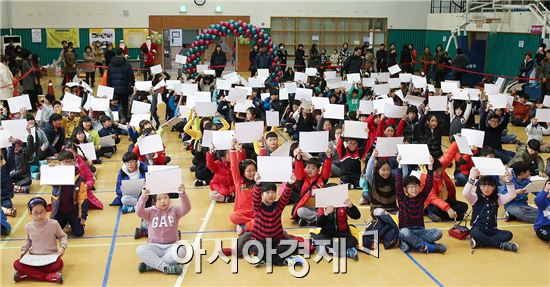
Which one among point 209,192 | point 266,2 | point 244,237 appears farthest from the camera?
point 266,2

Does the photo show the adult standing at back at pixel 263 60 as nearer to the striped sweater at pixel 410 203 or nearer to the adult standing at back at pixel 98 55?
the adult standing at back at pixel 98 55

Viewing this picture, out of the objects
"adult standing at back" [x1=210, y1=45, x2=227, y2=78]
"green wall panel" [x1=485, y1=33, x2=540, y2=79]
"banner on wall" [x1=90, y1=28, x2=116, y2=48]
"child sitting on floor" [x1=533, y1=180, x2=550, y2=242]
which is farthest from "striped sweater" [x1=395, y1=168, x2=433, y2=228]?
"banner on wall" [x1=90, y1=28, x2=116, y2=48]

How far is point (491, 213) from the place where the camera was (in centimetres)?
704

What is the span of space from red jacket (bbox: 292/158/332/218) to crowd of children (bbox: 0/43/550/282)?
0.05 feet

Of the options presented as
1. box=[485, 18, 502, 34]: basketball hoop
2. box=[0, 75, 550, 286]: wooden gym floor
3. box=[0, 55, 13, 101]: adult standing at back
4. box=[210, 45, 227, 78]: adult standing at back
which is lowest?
box=[0, 75, 550, 286]: wooden gym floor

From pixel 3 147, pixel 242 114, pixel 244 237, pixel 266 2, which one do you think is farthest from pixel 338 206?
pixel 266 2

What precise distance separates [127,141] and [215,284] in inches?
306

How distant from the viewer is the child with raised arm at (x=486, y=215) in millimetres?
6996

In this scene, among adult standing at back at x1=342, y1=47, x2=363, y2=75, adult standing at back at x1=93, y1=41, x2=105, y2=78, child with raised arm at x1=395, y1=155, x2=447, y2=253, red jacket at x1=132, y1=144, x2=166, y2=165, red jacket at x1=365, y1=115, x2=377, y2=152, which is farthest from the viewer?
adult standing at back at x1=93, y1=41, x2=105, y2=78

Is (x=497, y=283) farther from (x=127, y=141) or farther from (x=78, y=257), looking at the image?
(x=127, y=141)

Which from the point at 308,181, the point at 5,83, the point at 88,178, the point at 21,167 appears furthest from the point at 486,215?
the point at 5,83

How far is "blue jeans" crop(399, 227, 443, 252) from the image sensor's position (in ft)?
22.8

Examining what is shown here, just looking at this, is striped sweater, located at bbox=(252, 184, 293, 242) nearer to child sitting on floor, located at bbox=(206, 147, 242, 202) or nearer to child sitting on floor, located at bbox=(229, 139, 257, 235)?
child sitting on floor, located at bbox=(229, 139, 257, 235)

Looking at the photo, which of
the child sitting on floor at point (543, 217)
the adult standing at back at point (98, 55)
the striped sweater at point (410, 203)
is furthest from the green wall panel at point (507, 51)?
the adult standing at back at point (98, 55)
